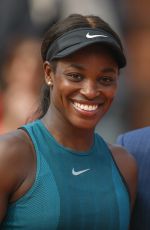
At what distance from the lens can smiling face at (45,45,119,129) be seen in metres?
3.04

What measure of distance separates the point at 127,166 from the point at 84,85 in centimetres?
50

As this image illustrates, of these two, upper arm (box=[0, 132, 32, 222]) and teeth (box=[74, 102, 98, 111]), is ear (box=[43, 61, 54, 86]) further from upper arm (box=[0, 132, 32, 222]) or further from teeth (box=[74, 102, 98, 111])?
upper arm (box=[0, 132, 32, 222])

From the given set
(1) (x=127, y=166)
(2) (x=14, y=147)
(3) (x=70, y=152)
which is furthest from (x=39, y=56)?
(2) (x=14, y=147)

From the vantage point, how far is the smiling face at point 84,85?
3043mm

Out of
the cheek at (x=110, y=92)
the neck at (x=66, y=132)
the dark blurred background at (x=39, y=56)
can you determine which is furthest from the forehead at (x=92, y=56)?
the dark blurred background at (x=39, y=56)

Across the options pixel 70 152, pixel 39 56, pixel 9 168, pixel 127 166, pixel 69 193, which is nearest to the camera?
pixel 9 168

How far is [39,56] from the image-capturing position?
5090mm

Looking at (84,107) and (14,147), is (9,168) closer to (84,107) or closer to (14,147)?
(14,147)

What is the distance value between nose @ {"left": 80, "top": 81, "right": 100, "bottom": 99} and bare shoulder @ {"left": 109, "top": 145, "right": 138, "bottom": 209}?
0.40 m

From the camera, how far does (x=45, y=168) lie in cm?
302

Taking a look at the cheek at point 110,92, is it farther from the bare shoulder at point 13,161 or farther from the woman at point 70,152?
the bare shoulder at point 13,161

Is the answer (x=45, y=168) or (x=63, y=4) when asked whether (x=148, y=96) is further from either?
(x=45, y=168)

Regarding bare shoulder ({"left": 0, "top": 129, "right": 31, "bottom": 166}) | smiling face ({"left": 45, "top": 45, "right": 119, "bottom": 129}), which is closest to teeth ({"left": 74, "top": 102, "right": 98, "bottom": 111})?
smiling face ({"left": 45, "top": 45, "right": 119, "bottom": 129})

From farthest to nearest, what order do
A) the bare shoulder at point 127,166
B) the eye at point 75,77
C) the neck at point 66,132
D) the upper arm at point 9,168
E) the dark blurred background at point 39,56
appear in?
the dark blurred background at point 39,56 < the bare shoulder at point 127,166 < the neck at point 66,132 < the eye at point 75,77 < the upper arm at point 9,168
